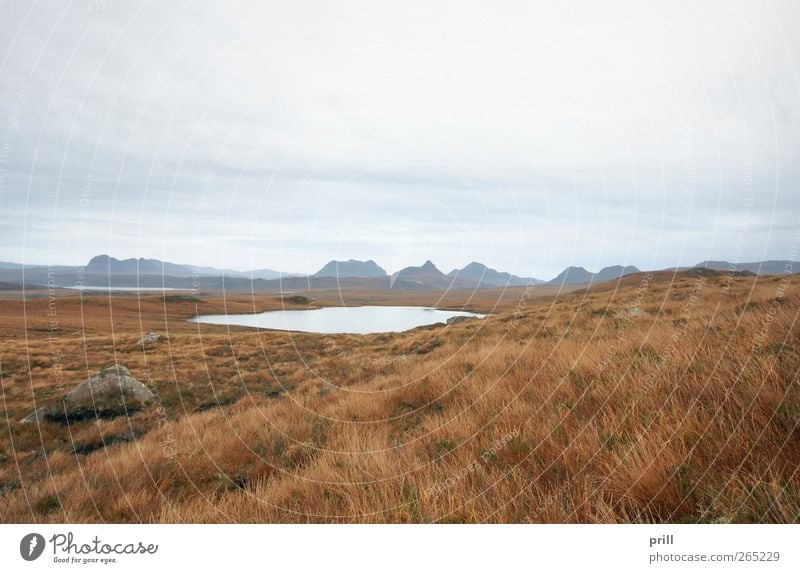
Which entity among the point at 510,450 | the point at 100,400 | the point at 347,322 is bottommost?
the point at 347,322

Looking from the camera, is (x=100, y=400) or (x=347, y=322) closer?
(x=100, y=400)

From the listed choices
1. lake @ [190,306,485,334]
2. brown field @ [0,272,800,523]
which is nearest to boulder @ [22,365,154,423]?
brown field @ [0,272,800,523]

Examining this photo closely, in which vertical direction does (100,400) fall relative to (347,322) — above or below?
above

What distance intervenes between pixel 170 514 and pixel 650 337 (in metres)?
7.68

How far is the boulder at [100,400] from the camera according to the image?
36.6 ft

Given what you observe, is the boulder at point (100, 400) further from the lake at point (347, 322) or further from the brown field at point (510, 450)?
the lake at point (347, 322)

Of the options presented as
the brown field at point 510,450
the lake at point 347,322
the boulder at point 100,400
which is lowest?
the lake at point 347,322

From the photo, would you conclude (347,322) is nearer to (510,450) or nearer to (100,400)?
(100,400)

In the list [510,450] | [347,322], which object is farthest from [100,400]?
[347,322]

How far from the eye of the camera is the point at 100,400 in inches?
469

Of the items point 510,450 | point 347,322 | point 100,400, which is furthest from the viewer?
point 347,322

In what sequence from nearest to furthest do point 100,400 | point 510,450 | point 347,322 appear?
point 510,450
point 100,400
point 347,322

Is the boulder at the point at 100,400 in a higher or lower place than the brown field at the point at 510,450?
lower

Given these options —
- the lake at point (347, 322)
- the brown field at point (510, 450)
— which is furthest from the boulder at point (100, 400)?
the lake at point (347, 322)
